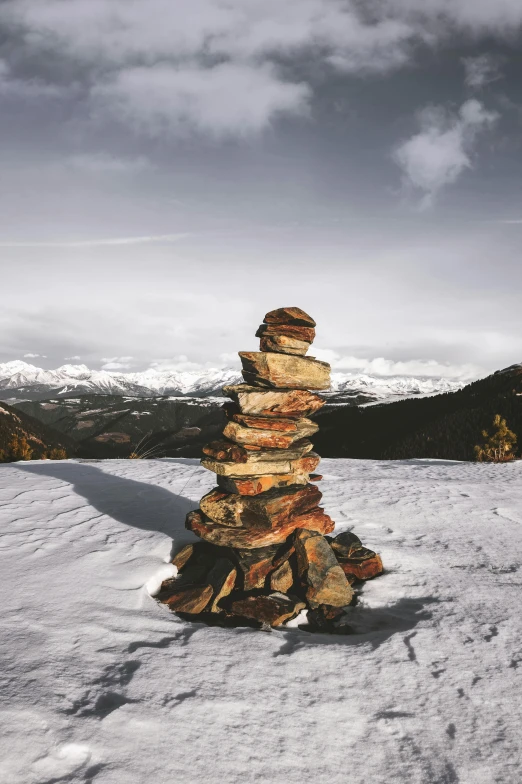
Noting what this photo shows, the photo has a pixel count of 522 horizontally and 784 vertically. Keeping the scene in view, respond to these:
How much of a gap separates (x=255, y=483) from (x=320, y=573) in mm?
2377

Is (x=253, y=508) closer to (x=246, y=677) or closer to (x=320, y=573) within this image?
(x=320, y=573)

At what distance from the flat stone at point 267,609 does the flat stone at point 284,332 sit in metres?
5.65

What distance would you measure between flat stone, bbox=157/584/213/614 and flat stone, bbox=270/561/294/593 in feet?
4.50

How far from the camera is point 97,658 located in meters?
5.60

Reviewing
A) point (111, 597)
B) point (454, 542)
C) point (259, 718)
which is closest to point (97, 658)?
point (111, 597)

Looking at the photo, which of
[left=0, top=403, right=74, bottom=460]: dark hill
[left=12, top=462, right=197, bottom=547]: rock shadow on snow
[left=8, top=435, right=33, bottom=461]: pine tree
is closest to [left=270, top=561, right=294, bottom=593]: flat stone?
[left=12, top=462, right=197, bottom=547]: rock shadow on snow

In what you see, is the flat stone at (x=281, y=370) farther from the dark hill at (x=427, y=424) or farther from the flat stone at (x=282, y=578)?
the dark hill at (x=427, y=424)

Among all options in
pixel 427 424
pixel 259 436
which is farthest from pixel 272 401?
pixel 427 424

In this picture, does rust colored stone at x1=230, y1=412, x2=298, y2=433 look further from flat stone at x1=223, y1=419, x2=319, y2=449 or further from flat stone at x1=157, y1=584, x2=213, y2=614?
flat stone at x1=157, y1=584, x2=213, y2=614

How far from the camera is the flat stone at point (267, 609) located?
23.8 ft

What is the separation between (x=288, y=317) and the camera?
32.0 ft

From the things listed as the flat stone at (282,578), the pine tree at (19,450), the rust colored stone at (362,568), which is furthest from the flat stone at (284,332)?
the pine tree at (19,450)

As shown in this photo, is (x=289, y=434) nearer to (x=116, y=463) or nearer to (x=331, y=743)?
(x=331, y=743)

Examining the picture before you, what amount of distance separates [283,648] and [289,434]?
4.60m
